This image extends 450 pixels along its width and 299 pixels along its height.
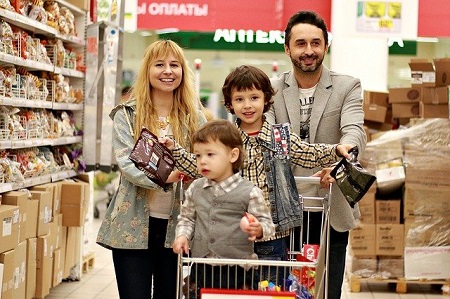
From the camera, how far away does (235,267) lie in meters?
3.12

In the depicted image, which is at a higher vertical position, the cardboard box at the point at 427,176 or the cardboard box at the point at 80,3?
the cardboard box at the point at 80,3

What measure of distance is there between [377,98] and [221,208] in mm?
4938

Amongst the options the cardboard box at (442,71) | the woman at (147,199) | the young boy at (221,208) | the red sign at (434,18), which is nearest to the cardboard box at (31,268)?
the woman at (147,199)

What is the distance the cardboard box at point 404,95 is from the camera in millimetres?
7566

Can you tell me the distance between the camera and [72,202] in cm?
636

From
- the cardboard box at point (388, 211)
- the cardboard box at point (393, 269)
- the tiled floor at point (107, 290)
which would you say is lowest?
the tiled floor at point (107, 290)

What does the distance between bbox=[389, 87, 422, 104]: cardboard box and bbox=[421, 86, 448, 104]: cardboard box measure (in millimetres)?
120

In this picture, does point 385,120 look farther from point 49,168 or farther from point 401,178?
point 49,168

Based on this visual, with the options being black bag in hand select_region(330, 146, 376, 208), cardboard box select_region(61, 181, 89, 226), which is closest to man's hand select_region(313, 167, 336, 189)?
black bag in hand select_region(330, 146, 376, 208)

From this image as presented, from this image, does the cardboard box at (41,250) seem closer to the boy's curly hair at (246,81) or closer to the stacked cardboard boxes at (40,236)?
the stacked cardboard boxes at (40,236)

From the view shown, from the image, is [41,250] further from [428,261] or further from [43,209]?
[428,261]

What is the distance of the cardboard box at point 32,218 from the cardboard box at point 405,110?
11.4 feet

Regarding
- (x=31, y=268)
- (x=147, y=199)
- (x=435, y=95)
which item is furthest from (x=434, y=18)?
(x=147, y=199)

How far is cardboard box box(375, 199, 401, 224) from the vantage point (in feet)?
23.6
